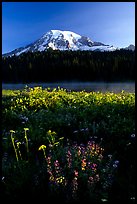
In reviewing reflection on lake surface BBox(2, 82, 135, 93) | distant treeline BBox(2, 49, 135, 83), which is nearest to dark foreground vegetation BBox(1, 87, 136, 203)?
reflection on lake surface BBox(2, 82, 135, 93)

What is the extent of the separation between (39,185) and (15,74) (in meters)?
66.7

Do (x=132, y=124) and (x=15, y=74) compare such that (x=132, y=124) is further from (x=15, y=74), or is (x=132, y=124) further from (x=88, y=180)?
(x=15, y=74)

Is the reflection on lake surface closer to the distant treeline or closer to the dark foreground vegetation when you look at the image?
the dark foreground vegetation

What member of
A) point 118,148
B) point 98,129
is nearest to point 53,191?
point 118,148

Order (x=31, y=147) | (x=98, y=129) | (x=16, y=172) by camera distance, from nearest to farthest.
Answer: (x=16, y=172)
(x=31, y=147)
(x=98, y=129)

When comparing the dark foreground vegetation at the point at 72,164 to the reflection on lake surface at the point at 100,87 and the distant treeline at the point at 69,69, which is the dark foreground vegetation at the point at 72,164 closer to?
the reflection on lake surface at the point at 100,87

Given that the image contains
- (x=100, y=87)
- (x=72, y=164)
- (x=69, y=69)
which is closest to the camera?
(x=72, y=164)

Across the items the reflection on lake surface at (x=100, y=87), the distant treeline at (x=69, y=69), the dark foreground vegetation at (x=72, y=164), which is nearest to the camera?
the dark foreground vegetation at (x=72, y=164)

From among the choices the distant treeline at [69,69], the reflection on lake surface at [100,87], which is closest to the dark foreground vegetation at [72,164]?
the reflection on lake surface at [100,87]

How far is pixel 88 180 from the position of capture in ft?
17.7

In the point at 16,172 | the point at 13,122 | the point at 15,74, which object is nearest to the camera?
the point at 16,172

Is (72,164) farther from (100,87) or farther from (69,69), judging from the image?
(69,69)

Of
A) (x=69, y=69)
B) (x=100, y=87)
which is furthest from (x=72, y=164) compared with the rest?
(x=69, y=69)

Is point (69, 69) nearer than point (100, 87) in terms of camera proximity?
No
